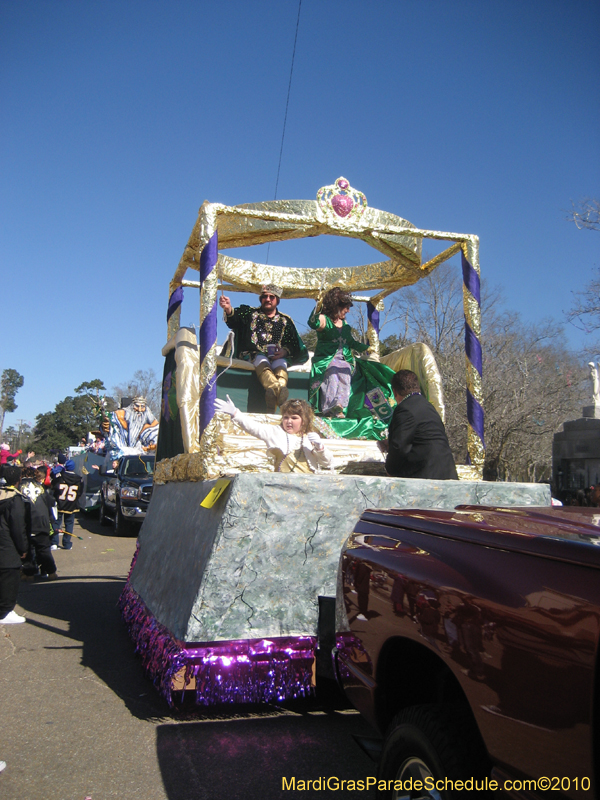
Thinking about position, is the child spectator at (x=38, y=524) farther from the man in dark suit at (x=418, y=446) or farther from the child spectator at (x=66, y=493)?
the man in dark suit at (x=418, y=446)

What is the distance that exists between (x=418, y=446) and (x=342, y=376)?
2562mm

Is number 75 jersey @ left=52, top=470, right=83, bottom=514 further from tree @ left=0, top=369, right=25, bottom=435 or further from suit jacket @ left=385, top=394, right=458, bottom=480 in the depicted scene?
tree @ left=0, top=369, right=25, bottom=435

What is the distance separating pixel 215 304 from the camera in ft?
15.3

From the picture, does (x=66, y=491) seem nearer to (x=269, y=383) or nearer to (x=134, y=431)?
(x=134, y=431)

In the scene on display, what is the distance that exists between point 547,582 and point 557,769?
395 millimetres

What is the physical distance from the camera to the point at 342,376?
6578 mm

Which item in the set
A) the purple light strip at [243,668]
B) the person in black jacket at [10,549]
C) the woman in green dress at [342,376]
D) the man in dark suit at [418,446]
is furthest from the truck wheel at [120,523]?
the man in dark suit at [418,446]

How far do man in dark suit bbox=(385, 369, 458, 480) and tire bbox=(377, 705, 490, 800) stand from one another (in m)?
2.23

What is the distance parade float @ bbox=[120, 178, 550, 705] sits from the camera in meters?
3.38

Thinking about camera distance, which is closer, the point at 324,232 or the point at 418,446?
the point at 418,446

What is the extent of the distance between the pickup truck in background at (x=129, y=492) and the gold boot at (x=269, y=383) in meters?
6.38

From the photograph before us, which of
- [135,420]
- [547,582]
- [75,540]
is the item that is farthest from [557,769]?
[135,420]

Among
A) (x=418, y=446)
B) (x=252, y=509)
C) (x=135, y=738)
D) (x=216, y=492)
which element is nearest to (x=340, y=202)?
(x=418, y=446)

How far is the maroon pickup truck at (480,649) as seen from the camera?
51.9 inches
